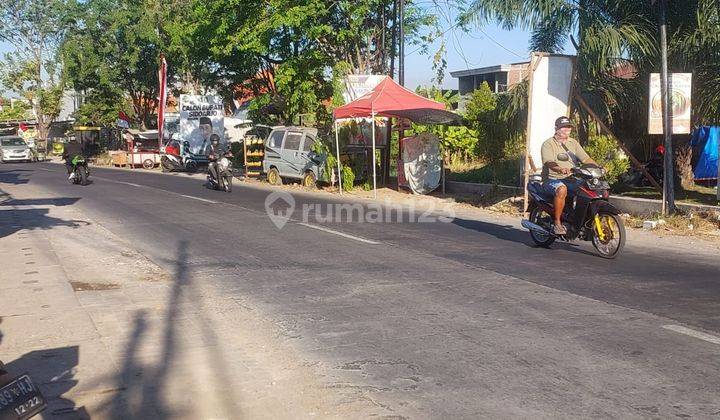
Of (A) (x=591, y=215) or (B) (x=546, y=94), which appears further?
(B) (x=546, y=94)

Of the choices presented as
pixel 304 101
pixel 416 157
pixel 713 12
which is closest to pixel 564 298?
pixel 713 12

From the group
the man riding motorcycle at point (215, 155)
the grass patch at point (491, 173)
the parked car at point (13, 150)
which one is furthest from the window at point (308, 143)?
the parked car at point (13, 150)

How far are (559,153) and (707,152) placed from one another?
9.77 m

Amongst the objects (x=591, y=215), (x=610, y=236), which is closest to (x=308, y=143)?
(x=591, y=215)

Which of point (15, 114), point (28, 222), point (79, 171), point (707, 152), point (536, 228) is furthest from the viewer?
point (15, 114)

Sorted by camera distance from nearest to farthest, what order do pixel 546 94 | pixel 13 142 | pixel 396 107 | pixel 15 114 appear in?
pixel 546 94, pixel 396 107, pixel 13 142, pixel 15 114

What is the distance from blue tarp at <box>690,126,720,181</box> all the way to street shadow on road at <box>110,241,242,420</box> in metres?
14.4

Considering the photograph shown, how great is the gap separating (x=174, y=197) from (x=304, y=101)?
7.72 m

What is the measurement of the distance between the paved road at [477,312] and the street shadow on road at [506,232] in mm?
48

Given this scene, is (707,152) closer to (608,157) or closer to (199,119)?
(608,157)

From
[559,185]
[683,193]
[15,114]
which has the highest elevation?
[15,114]

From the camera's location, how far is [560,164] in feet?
33.0

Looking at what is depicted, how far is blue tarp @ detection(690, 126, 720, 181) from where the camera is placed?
17891 millimetres

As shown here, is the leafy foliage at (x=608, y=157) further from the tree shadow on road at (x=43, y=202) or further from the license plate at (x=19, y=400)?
the license plate at (x=19, y=400)
